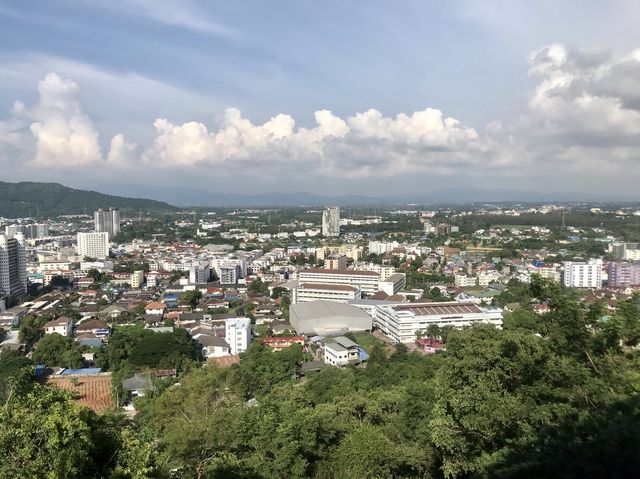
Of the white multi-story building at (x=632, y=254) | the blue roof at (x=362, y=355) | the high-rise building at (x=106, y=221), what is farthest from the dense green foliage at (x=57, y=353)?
the high-rise building at (x=106, y=221)

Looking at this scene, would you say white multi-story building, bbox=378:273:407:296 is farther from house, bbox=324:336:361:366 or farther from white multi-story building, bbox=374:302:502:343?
house, bbox=324:336:361:366

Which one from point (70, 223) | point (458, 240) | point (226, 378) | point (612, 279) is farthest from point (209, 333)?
point (70, 223)

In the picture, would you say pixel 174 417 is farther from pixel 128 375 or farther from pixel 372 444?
pixel 128 375

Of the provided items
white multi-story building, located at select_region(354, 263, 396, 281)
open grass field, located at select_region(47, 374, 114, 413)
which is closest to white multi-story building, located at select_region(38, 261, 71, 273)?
white multi-story building, located at select_region(354, 263, 396, 281)

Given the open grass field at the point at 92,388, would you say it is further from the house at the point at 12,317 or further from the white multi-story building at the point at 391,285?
the white multi-story building at the point at 391,285

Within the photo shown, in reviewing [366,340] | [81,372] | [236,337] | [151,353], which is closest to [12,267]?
[81,372]
